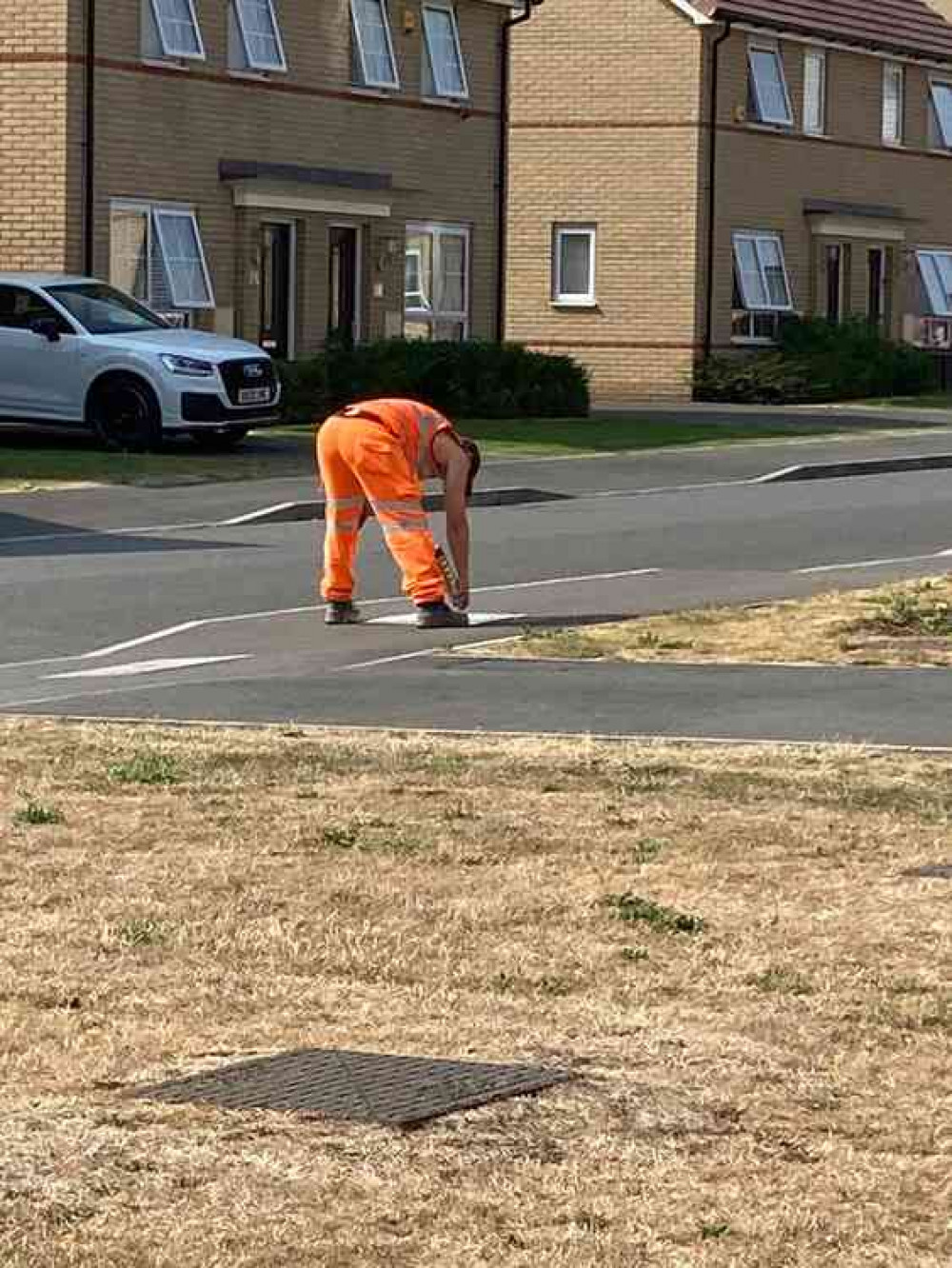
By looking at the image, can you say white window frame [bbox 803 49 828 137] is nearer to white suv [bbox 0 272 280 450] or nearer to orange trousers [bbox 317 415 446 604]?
white suv [bbox 0 272 280 450]

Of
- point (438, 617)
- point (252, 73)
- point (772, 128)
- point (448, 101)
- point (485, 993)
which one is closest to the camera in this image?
point (485, 993)

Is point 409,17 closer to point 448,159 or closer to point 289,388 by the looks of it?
point 448,159

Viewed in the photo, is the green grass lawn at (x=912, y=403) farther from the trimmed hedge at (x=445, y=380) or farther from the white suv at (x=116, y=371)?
the white suv at (x=116, y=371)

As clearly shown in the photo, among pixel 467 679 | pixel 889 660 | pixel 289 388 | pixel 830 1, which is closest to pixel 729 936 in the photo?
pixel 467 679

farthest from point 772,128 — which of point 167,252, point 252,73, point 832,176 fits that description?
point 167,252

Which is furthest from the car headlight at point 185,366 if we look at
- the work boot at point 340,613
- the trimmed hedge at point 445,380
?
the work boot at point 340,613

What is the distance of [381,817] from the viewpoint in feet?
33.1

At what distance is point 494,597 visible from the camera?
1897 centimetres

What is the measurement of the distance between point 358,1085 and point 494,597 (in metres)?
12.5

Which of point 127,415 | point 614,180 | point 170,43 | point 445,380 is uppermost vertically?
point 170,43

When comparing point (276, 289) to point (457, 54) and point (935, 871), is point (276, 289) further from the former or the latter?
point (935, 871)

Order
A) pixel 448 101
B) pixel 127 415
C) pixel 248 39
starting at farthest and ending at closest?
pixel 448 101, pixel 248 39, pixel 127 415

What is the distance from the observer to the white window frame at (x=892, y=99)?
5484cm

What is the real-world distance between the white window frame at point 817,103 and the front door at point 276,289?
1513 centimetres
